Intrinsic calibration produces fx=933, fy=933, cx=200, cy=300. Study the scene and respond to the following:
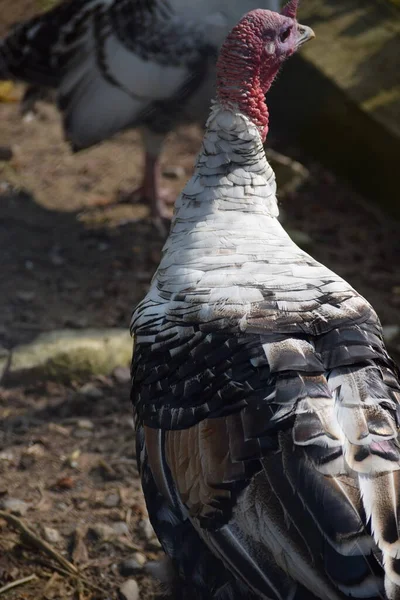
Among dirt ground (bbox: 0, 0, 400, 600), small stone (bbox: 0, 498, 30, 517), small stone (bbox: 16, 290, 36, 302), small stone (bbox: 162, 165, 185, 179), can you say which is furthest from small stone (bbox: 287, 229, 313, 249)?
small stone (bbox: 0, 498, 30, 517)

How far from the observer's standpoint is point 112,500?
3.34 meters

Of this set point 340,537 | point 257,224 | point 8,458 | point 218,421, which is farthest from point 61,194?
point 340,537

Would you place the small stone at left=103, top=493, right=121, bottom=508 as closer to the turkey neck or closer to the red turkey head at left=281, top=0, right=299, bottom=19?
the turkey neck

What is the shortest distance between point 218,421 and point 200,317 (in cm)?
35

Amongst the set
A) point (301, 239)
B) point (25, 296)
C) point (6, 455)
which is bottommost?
point (6, 455)

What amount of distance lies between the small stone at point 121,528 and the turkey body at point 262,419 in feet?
2.30

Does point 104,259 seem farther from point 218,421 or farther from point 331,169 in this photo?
point 218,421

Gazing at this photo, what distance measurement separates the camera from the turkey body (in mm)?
2086

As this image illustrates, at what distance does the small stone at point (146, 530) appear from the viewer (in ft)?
10.5

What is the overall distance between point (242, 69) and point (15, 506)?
165 cm

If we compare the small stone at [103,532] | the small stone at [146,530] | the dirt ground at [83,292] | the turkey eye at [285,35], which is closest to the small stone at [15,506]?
the dirt ground at [83,292]

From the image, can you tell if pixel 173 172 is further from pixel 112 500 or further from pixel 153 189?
pixel 112 500

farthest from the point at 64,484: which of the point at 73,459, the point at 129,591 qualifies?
the point at 129,591

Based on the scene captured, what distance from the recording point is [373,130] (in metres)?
5.30
